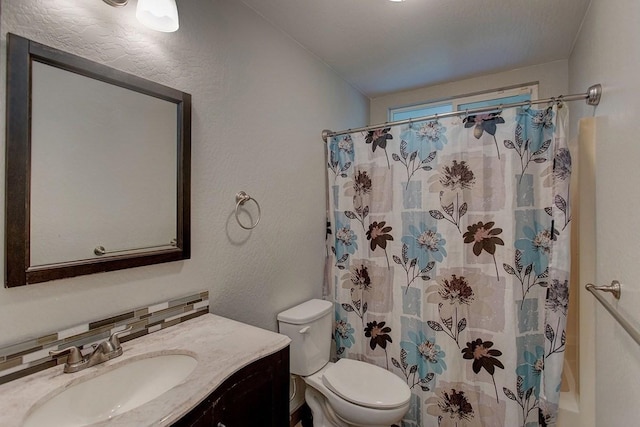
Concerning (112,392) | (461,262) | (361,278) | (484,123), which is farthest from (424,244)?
(112,392)

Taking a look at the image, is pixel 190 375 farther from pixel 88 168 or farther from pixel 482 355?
pixel 482 355

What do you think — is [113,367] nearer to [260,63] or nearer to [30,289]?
[30,289]

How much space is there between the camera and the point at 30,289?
90 centimetres

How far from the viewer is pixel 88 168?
1021 mm

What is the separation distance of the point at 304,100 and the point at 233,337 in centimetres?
153

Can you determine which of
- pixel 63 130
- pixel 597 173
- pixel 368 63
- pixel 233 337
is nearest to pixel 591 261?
pixel 597 173

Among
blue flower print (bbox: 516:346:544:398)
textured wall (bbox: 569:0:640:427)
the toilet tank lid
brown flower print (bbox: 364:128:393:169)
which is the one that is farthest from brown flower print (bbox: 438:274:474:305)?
brown flower print (bbox: 364:128:393:169)

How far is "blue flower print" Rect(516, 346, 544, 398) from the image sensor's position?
1642 mm

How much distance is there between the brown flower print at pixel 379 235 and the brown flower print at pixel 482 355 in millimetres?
649

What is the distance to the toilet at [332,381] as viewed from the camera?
5.07 feet

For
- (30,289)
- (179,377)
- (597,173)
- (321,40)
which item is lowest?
(179,377)

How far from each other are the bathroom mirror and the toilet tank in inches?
30.2

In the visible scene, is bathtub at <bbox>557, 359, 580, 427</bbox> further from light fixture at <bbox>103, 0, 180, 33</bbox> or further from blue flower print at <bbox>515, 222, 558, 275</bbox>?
light fixture at <bbox>103, 0, 180, 33</bbox>

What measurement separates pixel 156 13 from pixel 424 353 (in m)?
2.16
